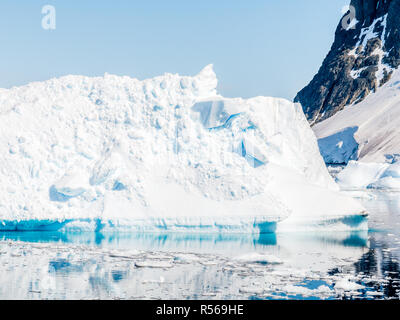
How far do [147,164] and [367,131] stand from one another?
2269 inches

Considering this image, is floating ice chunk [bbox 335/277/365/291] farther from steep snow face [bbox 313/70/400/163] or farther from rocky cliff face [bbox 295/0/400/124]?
rocky cliff face [bbox 295/0/400/124]

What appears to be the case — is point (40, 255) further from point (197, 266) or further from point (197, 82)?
point (197, 82)

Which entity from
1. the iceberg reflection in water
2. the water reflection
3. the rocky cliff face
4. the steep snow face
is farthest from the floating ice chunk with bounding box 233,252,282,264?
the rocky cliff face

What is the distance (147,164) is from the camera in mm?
15383

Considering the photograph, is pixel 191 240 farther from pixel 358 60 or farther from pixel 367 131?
pixel 358 60

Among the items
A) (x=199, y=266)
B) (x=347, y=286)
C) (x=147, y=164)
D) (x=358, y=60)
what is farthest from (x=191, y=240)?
(x=358, y=60)

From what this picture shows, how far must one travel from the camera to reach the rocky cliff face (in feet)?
269

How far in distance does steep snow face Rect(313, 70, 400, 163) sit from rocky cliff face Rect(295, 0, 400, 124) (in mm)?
3300

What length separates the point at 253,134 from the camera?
1664 centimetres

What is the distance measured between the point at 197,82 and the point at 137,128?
2400mm

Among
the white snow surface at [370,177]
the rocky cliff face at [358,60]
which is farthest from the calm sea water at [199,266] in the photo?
the rocky cliff face at [358,60]

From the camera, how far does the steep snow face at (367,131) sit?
209 feet

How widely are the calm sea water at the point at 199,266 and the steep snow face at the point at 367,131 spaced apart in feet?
158
